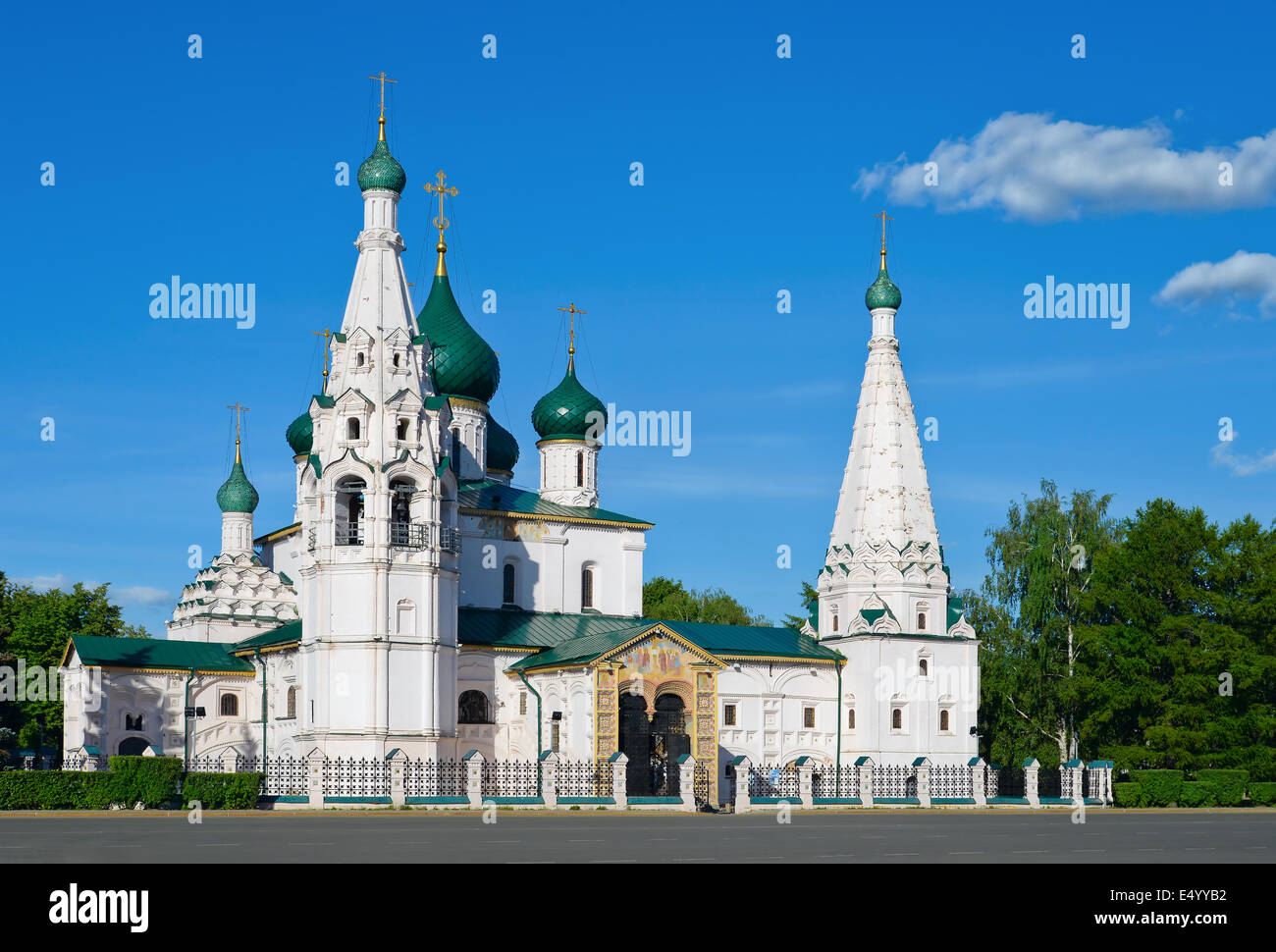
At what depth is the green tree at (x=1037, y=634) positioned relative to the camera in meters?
54.2

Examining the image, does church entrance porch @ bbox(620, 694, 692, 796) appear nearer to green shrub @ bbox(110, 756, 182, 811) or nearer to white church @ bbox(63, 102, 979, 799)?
white church @ bbox(63, 102, 979, 799)

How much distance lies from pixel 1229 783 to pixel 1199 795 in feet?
3.36

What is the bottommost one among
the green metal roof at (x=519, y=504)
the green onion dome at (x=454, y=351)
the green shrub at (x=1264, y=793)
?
the green shrub at (x=1264, y=793)

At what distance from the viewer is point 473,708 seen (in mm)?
46500

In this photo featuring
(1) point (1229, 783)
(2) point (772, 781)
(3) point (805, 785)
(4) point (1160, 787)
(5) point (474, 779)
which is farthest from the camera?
(2) point (772, 781)

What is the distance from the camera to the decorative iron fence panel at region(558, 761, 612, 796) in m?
40.4

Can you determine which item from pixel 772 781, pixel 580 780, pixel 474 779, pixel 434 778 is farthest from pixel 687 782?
pixel 772 781

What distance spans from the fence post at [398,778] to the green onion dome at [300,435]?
1985cm

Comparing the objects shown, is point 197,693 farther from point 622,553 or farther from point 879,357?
point 879,357

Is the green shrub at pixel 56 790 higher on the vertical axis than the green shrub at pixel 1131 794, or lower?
higher

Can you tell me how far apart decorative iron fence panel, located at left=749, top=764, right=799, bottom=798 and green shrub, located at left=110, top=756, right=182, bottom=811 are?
16.7m

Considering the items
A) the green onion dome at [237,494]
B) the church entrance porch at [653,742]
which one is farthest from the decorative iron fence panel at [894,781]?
the green onion dome at [237,494]

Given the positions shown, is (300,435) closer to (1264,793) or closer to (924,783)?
(924,783)

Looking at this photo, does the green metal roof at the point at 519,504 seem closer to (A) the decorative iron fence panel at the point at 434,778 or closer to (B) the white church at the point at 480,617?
(B) the white church at the point at 480,617
